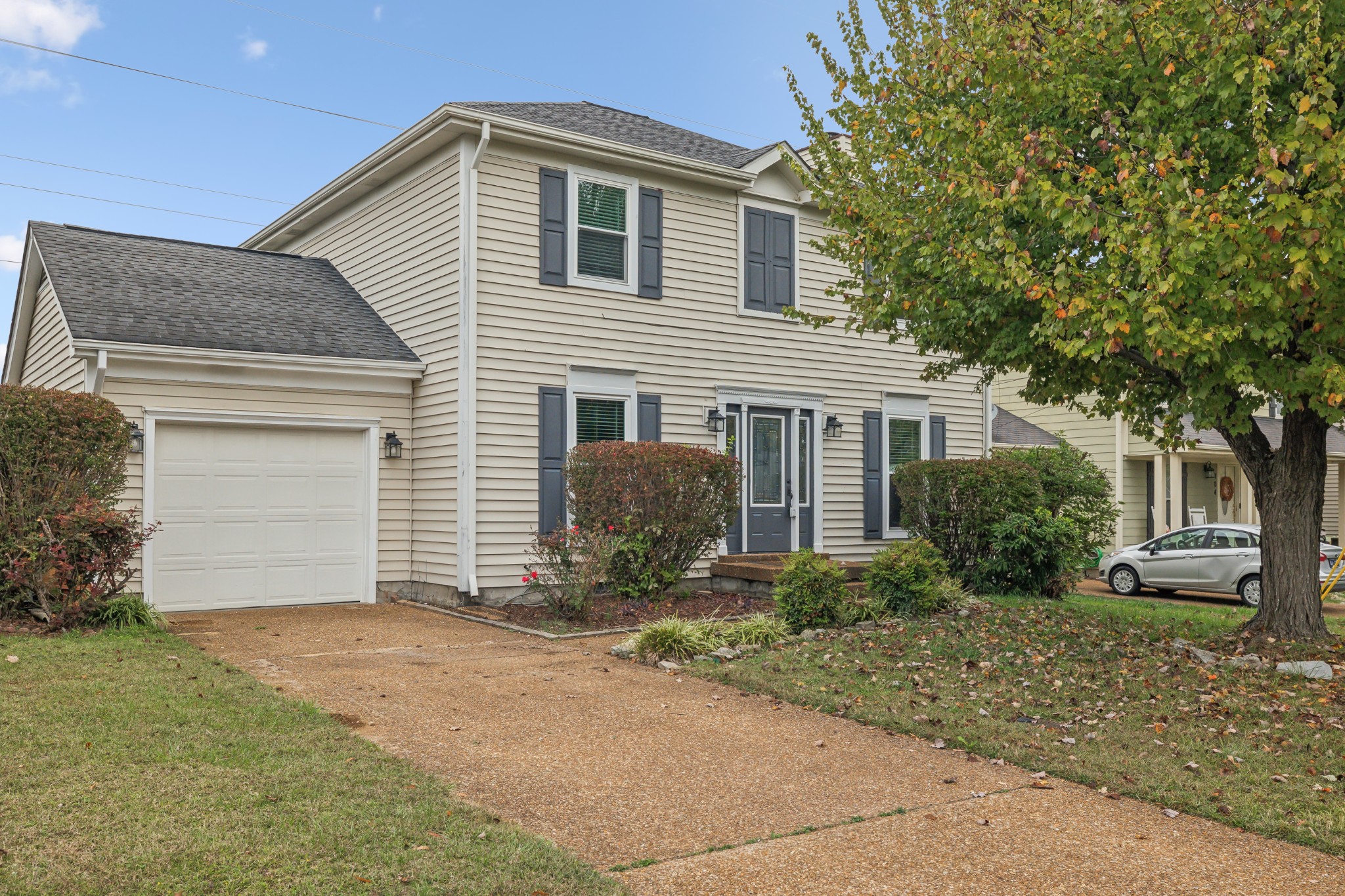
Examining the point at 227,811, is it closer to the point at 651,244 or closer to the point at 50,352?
the point at 651,244

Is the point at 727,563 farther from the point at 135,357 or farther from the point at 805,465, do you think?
the point at 135,357

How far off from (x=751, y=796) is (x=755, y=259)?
10632 millimetres

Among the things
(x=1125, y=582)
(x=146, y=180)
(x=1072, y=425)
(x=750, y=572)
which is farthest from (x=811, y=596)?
(x=146, y=180)

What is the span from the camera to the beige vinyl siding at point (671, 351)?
12195 mm

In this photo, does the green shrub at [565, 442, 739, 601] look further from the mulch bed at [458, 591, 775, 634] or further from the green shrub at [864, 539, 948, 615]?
the green shrub at [864, 539, 948, 615]

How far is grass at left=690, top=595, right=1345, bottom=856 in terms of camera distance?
16.5 ft

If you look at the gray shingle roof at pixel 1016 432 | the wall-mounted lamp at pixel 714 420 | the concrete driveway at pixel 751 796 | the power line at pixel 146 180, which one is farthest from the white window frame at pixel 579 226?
the gray shingle roof at pixel 1016 432

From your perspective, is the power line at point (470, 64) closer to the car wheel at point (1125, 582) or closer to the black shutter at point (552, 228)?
the black shutter at point (552, 228)

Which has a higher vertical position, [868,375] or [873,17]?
[873,17]

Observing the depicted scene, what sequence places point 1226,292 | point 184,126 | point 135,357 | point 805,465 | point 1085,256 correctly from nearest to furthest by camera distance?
point 1226,292, point 1085,256, point 135,357, point 805,465, point 184,126

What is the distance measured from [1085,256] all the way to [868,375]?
26.2 feet

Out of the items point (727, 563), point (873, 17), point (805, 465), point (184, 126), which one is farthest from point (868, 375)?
point (184, 126)

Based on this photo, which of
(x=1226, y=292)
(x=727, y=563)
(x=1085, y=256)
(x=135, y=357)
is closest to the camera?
(x=1226, y=292)

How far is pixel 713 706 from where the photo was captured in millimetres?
6949
